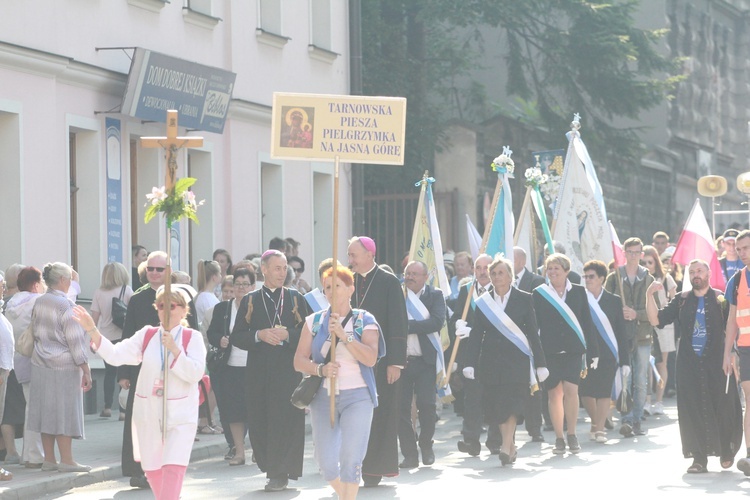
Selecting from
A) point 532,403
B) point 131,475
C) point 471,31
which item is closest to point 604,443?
point 532,403

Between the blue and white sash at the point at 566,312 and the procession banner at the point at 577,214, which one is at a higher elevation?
the procession banner at the point at 577,214

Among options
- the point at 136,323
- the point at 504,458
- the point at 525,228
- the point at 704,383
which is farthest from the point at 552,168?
the point at 136,323

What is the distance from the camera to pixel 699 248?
19.0 meters

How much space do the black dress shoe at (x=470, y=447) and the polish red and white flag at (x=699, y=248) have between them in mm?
4089

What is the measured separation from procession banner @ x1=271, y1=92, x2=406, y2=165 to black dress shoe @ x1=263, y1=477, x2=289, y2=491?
2.56 meters

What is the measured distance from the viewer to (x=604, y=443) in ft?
56.0

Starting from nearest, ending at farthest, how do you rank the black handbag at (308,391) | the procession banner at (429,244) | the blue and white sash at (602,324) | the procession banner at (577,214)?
the black handbag at (308,391)
the blue and white sash at (602,324)
the procession banner at (429,244)
the procession banner at (577,214)

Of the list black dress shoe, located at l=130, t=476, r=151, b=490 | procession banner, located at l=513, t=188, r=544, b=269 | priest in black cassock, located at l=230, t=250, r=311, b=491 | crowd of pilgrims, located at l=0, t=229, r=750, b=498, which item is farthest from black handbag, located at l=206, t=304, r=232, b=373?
procession banner, located at l=513, t=188, r=544, b=269

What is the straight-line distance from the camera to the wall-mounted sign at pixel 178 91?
2164 cm

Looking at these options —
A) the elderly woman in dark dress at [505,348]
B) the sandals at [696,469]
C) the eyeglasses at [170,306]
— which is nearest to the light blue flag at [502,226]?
the elderly woman in dark dress at [505,348]

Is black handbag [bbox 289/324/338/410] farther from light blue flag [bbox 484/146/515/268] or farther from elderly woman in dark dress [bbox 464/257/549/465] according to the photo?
light blue flag [bbox 484/146/515/268]

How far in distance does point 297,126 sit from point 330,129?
246mm

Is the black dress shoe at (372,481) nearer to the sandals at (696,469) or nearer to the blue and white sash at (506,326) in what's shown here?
the blue and white sash at (506,326)

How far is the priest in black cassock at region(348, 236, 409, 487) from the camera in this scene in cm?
1298
